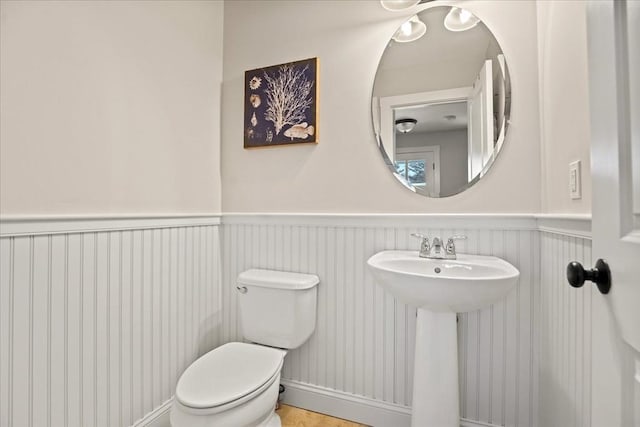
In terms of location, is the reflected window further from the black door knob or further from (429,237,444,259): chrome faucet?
the black door knob

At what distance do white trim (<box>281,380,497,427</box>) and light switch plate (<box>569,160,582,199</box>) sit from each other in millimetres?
1057

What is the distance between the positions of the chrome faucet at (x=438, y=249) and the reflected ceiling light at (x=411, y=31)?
971 mm

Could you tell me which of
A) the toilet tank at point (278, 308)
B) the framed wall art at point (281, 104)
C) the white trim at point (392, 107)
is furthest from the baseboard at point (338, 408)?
the framed wall art at point (281, 104)

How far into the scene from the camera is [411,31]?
1.49 metres

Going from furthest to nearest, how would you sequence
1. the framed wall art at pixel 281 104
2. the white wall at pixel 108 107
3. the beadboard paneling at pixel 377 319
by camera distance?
the framed wall art at pixel 281 104
the beadboard paneling at pixel 377 319
the white wall at pixel 108 107

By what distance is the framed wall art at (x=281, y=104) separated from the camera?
A: 5.45ft

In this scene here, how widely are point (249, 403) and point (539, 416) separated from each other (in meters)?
1.20

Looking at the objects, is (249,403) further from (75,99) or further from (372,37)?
(372,37)

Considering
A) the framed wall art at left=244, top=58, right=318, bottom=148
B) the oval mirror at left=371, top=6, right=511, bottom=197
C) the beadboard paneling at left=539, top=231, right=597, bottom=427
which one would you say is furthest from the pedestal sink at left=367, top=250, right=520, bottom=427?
the framed wall art at left=244, top=58, right=318, bottom=148

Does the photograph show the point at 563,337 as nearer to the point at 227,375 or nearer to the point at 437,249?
the point at 437,249

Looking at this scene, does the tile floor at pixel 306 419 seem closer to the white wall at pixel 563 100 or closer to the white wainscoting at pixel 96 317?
the white wainscoting at pixel 96 317

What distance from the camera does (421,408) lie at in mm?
1210

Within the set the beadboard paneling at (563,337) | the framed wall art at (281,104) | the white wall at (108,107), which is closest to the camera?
the beadboard paneling at (563,337)

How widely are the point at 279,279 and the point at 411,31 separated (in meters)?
1.37
